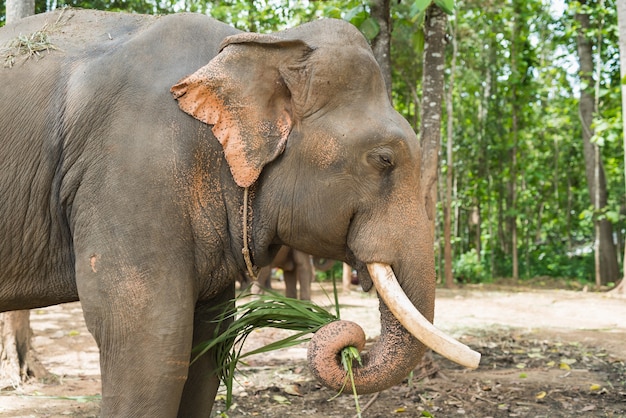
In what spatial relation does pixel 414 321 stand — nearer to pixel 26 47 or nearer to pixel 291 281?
pixel 26 47

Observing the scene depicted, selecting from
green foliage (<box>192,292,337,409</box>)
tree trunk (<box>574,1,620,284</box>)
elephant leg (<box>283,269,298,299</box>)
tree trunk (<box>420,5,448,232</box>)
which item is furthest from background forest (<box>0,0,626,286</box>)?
green foliage (<box>192,292,337,409</box>)

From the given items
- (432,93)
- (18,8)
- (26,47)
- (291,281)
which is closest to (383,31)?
(432,93)

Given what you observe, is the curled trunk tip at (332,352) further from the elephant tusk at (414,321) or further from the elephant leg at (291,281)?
the elephant leg at (291,281)

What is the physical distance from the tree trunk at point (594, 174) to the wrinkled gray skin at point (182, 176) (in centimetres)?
1265

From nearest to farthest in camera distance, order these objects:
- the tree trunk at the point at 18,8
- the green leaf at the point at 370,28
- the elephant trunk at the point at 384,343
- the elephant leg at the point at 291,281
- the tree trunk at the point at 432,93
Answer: the elephant trunk at the point at 384,343
the tree trunk at the point at 18,8
the green leaf at the point at 370,28
the tree trunk at the point at 432,93
the elephant leg at the point at 291,281

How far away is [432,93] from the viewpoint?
6.18 meters

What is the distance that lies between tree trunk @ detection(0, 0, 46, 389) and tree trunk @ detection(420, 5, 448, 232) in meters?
2.97

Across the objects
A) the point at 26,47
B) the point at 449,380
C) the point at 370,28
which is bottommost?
the point at 449,380

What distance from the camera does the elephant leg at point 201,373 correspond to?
3.39m

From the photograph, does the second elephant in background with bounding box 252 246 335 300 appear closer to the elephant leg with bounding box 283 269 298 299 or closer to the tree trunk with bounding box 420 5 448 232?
the elephant leg with bounding box 283 269 298 299

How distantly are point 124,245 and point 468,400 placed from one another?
3.06 meters

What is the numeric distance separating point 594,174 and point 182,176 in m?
13.7

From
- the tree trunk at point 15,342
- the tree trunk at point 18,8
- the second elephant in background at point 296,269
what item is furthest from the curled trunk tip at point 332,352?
the second elephant in background at point 296,269

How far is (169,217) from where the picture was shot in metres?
2.82
